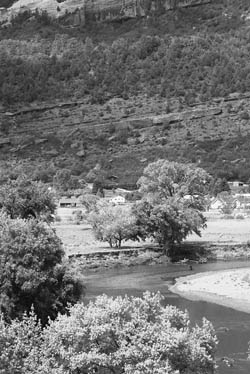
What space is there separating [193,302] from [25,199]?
101 feet

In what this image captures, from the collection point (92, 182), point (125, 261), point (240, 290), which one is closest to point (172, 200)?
point (125, 261)

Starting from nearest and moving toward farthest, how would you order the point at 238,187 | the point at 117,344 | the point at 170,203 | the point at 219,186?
the point at 117,344 < the point at 170,203 < the point at 219,186 < the point at 238,187

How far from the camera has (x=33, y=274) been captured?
35.0 m

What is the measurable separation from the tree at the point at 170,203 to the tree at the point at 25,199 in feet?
29.2

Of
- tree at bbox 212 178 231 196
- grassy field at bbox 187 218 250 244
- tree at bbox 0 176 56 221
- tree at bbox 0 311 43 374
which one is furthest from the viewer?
tree at bbox 212 178 231 196

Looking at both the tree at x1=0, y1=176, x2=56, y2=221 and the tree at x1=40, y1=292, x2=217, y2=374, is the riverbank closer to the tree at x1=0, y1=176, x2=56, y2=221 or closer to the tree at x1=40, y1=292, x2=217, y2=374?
the tree at x1=0, y1=176, x2=56, y2=221

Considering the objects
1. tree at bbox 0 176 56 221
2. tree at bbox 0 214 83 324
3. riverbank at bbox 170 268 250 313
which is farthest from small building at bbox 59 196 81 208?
tree at bbox 0 214 83 324

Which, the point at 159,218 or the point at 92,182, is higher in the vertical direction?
the point at 159,218

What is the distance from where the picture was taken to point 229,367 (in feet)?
111

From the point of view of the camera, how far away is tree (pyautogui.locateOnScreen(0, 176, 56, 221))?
249ft

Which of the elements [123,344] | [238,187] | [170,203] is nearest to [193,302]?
[170,203]

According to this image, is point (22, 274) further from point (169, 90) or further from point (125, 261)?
point (169, 90)

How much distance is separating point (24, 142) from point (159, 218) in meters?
114

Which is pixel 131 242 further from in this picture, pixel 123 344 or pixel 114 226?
pixel 123 344
